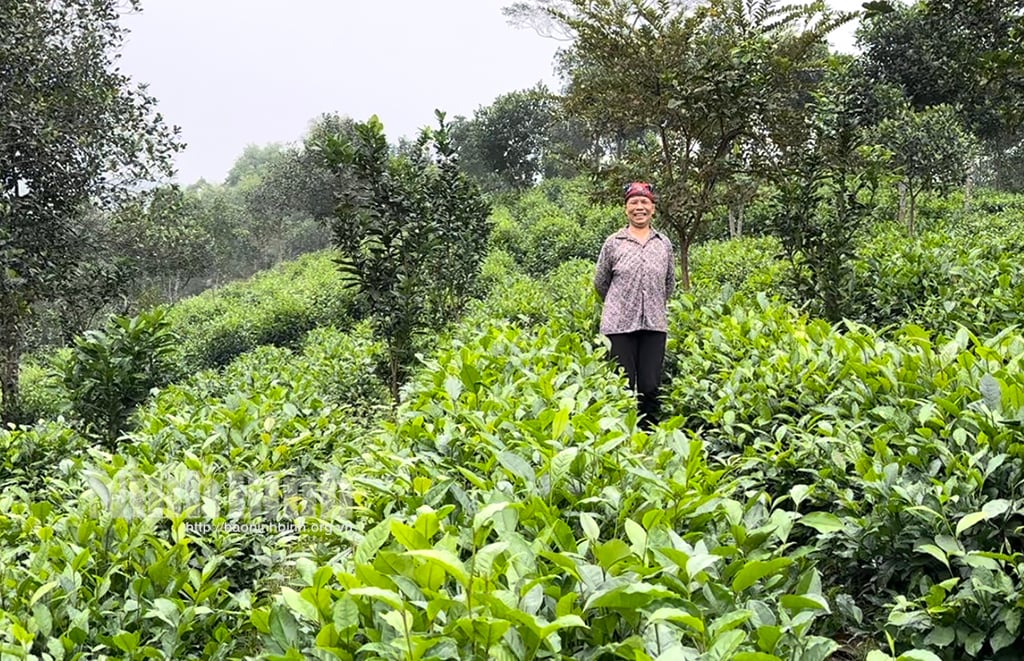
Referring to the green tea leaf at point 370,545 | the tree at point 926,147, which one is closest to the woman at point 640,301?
the green tea leaf at point 370,545

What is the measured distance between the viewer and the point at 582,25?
745cm

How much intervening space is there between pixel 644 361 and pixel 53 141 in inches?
270

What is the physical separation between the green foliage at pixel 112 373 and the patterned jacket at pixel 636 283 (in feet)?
10.3

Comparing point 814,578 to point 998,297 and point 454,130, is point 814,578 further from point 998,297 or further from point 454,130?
point 454,130

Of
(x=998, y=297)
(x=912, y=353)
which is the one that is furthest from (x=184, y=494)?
(x=998, y=297)

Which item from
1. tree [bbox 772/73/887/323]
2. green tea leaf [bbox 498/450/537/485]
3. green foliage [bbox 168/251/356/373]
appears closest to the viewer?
green tea leaf [bbox 498/450/537/485]

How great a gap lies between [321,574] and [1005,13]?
7.40 metres

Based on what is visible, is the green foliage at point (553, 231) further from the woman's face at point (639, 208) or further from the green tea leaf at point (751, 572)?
the green tea leaf at point (751, 572)

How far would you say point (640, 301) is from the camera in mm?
4277

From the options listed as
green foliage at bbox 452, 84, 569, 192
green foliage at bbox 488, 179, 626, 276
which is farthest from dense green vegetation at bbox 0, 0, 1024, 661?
green foliage at bbox 452, 84, 569, 192

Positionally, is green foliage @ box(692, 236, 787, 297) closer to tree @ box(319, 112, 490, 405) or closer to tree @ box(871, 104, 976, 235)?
tree @ box(319, 112, 490, 405)

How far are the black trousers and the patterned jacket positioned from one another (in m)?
0.08

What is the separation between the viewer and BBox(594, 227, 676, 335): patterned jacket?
14.0 feet

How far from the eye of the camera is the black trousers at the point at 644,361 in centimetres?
429
